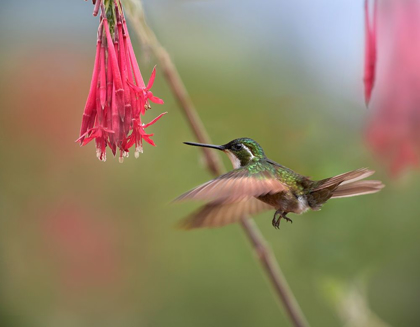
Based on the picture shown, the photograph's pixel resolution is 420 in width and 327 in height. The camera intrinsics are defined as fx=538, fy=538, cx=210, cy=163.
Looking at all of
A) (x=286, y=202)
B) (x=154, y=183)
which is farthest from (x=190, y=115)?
(x=154, y=183)

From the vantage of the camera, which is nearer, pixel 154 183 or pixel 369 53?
pixel 369 53

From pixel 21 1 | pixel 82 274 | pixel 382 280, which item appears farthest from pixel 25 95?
pixel 382 280

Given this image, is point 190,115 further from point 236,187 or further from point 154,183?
point 154,183

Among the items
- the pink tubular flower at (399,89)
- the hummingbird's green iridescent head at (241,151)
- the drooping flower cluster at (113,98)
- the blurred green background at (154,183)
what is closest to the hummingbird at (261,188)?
the hummingbird's green iridescent head at (241,151)

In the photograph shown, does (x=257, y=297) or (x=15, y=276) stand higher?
(x=15, y=276)

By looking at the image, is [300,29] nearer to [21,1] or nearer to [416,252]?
[416,252]

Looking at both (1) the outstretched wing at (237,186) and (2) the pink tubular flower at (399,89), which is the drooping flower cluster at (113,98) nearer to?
(1) the outstretched wing at (237,186)
